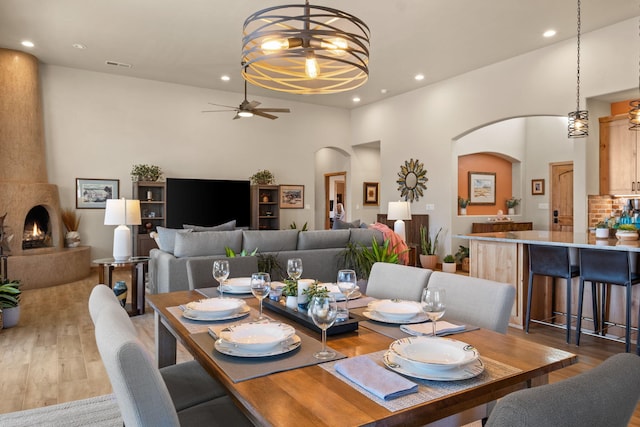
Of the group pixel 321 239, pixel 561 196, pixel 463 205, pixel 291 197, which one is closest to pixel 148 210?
pixel 291 197

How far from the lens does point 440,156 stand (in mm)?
7855

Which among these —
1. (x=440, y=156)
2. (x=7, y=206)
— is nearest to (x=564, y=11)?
(x=440, y=156)

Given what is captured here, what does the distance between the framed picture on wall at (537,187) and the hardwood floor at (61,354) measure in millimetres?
6653

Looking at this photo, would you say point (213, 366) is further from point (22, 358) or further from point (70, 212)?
point (70, 212)

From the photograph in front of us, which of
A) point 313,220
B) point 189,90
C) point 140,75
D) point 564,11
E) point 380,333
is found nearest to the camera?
point 380,333

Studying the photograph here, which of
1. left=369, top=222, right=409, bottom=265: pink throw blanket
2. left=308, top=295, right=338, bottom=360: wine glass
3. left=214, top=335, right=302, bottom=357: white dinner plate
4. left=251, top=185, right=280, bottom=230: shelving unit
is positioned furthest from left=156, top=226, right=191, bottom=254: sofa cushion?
left=251, top=185, right=280, bottom=230: shelving unit

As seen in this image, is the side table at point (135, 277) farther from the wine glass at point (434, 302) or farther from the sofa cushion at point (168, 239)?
the wine glass at point (434, 302)

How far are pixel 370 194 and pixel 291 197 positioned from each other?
224 cm

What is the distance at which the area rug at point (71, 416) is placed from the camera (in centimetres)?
225

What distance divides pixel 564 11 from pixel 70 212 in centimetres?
804

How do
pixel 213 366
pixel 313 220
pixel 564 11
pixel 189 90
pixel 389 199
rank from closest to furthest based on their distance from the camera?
pixel 213 366 → pixel 564 11 → pixel 189 90 → pixel 389 199 → pixel 313 220

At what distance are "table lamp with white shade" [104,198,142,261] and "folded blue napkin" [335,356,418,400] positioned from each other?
4185 millimetres

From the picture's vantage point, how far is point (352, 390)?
1040 millimetres

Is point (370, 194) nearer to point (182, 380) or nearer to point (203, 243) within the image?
point (203, 243)
